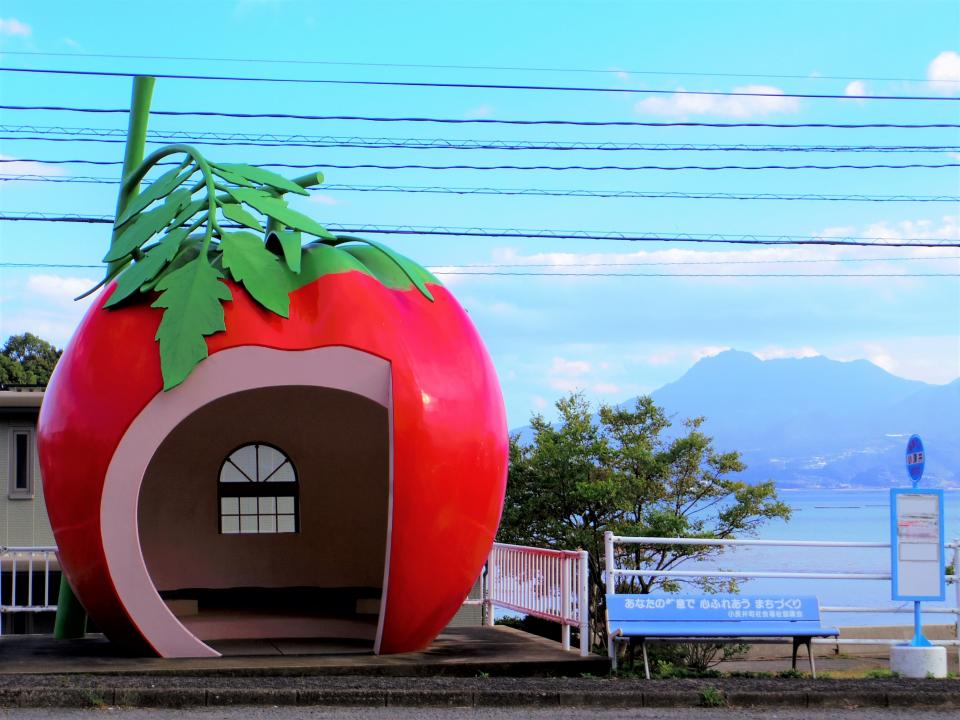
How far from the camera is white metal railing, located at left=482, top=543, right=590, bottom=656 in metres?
11.7

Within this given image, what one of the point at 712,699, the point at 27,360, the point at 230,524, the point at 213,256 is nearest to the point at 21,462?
the point at 230,524

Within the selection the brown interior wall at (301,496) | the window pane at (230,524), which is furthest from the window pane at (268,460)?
the window pane at (230,524)

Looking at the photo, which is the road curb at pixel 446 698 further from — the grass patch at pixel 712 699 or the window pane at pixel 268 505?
the window pane at pixel 268 505

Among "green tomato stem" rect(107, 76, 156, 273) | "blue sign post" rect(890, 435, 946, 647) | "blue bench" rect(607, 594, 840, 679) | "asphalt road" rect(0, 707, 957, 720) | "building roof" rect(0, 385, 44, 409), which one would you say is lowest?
"asphalt road" rect(0, 707, 957, 720)

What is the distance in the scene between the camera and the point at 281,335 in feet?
35.3

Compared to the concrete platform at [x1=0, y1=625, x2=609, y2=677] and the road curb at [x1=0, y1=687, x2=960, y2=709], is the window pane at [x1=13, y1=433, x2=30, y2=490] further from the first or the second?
the road curb at [x1=0, y1=687, x2=960, y2=709]

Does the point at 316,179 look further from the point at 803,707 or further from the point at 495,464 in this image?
the point at 803,707

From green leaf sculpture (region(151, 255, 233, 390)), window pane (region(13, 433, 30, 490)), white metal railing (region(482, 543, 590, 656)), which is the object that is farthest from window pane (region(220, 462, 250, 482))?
window pane (region(13, 433, 30, 490))

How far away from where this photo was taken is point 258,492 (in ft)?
46.2

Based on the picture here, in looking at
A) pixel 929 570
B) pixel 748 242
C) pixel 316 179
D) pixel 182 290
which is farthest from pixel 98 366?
pixel 748 242

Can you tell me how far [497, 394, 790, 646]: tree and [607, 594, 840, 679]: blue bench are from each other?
10160 millimetres

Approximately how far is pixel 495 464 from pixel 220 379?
8.44 ft

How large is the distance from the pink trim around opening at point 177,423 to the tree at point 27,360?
35.1 metres

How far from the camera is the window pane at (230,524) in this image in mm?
14109
